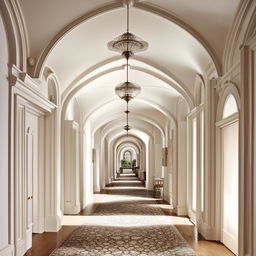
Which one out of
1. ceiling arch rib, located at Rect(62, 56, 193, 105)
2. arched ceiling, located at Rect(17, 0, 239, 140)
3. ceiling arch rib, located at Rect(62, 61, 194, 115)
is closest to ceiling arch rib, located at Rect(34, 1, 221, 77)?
arched ceiling, located at Rect(17, 0, 239, 140)

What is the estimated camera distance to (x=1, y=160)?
5.70m

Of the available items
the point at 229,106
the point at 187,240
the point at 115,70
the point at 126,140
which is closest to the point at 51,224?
the point at 187,240

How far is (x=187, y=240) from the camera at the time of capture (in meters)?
8.09

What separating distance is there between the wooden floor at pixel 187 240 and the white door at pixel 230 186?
0.86ft

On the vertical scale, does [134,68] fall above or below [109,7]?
below

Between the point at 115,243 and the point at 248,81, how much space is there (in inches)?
166

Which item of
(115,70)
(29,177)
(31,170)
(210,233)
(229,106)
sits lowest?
(210,233)

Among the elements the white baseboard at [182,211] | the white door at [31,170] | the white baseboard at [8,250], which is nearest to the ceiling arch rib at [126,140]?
the white baseboard at [182,211]

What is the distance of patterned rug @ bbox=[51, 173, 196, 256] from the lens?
23.2 feet

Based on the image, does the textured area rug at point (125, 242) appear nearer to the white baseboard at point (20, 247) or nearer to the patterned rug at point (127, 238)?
the patterned rug at point (127, 238)

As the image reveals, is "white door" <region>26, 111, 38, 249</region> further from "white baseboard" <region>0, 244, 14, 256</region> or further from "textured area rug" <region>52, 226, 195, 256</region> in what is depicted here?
"white baseboard" <region>0, 244, 14, 256</region>

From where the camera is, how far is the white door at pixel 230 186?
23.1ft

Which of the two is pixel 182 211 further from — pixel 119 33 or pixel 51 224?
pixel 119 33

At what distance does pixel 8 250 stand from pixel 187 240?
386 centimetres
